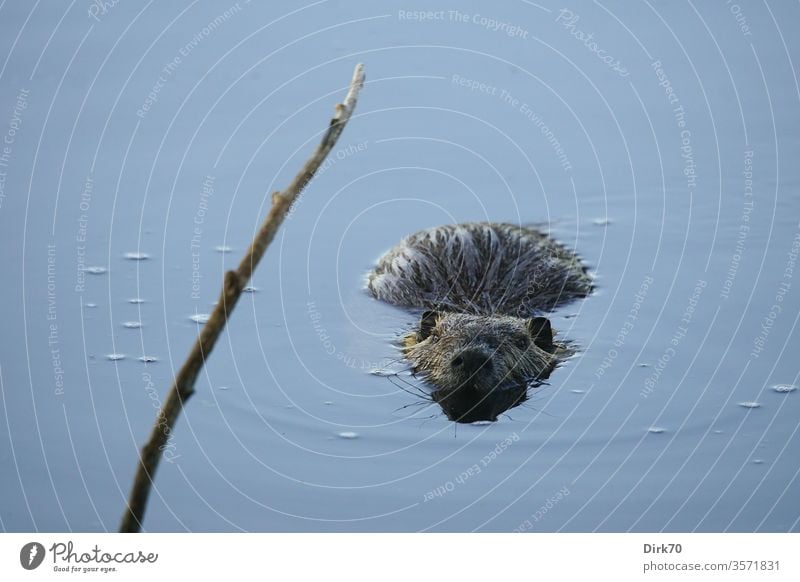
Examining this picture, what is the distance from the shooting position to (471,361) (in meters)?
8.35

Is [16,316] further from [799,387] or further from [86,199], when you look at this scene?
[799,387]

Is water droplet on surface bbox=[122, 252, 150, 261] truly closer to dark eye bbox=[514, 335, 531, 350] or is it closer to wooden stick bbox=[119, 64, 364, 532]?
dark eye bbox=[514, 335, 531, 350]

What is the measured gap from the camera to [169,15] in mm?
11891

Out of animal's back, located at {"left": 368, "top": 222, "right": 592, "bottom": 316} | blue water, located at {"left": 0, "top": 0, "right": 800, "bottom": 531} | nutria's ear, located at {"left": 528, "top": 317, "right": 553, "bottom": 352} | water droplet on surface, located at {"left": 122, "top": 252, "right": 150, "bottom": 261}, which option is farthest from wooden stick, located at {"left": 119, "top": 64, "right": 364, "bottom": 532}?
water droplet on surface, located at {"left": 122, "top": 252, "right": 150, "bottom": 261}

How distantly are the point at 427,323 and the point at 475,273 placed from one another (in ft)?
3.03

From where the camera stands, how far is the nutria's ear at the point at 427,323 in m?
9.02

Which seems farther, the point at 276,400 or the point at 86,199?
the point at 86,199

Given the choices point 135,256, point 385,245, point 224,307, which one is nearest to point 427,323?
point 385,245

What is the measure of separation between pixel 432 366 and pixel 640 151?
356cm

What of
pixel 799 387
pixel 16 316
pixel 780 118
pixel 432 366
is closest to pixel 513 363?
pixel 432 366

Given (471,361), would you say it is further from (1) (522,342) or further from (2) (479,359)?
(1) (522,342)

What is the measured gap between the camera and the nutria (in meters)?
8.45

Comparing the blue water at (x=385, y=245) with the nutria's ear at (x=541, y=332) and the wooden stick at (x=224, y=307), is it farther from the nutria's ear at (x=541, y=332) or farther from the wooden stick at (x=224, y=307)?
the wooden stick at (x=224, y=307)

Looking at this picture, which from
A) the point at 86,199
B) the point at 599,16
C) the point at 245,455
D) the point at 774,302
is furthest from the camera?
the point at 599,16
